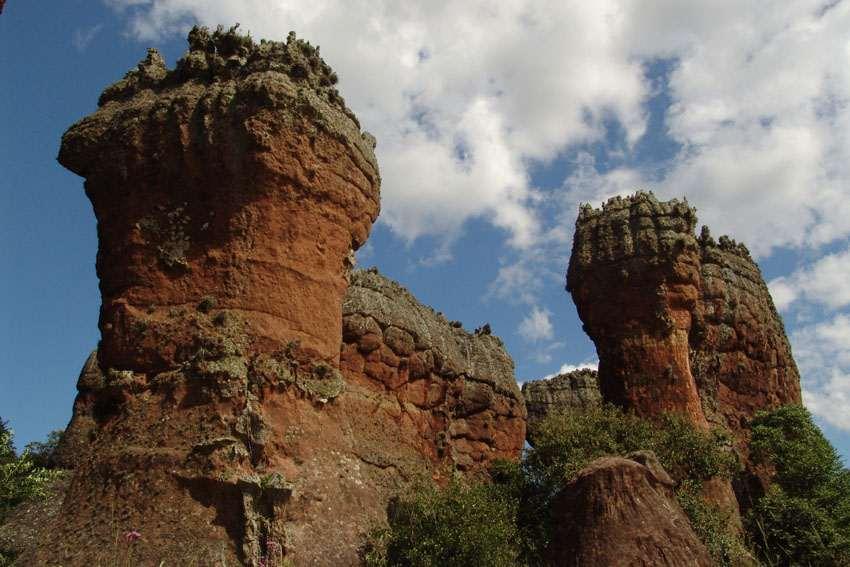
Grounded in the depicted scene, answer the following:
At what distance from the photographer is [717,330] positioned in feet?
107

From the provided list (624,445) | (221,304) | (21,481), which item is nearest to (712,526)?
(624,445)

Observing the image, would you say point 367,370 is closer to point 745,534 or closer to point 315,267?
point 315,267

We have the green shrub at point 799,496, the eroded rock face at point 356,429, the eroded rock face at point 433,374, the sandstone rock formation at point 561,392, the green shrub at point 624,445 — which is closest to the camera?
the eroded rock face at point 356,429

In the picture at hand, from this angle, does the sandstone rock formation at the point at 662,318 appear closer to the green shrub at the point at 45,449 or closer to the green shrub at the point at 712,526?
the green shrub at the point at 712,526

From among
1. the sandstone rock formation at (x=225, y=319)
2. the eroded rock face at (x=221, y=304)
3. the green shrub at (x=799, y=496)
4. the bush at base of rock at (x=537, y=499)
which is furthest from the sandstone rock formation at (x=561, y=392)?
the eroded rock face at (x=221, y=304)

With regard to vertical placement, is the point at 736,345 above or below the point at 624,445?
above

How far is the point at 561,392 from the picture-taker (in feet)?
147

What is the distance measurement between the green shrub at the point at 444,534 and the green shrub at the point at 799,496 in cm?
953

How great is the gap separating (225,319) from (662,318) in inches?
668

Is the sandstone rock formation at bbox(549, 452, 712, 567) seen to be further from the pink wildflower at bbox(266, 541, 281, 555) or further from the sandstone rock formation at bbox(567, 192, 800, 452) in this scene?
the sandstone rock formation at bbox(567, 192, 800, 452)

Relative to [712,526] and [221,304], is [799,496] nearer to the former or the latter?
[712,526]

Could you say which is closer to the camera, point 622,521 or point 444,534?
point 622,521

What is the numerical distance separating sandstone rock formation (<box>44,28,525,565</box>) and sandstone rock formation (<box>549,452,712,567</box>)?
397cm

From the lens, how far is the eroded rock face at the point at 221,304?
581 inches
